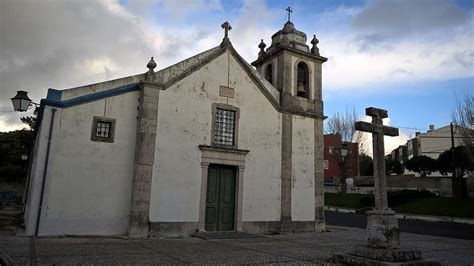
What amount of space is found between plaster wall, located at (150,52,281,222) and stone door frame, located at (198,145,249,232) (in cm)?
17

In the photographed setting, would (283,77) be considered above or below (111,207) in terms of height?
above

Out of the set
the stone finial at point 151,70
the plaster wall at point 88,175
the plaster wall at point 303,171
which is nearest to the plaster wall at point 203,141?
the stone finial at point 151,70

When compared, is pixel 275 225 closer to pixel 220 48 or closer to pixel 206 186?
pixel 206 186

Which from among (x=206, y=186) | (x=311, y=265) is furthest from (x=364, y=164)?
(x=311, y=265)

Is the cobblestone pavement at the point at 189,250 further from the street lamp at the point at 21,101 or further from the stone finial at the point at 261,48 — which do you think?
the stone finial at the point at 261,48

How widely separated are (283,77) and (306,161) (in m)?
3.42

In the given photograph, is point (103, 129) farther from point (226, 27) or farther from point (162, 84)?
point (226, 27)

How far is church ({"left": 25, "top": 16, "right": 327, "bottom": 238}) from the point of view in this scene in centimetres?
1062

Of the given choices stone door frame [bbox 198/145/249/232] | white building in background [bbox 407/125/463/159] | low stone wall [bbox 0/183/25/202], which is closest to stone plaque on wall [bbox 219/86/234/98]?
stone door frame [bbox 198/145/249/232]

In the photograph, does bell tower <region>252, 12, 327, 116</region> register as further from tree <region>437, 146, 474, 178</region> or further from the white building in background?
the white building in background

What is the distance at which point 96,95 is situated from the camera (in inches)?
440

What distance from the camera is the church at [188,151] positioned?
10.6m

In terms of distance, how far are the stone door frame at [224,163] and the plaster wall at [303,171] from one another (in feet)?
7.40

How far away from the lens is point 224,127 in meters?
13.1
